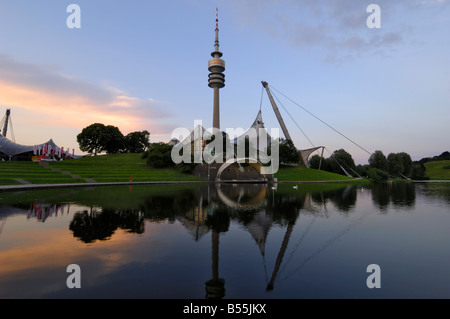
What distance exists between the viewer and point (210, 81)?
4313 inches

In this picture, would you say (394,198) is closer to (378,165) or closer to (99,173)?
(99,173)

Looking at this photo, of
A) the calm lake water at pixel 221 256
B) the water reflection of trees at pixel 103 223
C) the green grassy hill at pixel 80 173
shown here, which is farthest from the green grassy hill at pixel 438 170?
the water reflection of trees at pixel 103 223

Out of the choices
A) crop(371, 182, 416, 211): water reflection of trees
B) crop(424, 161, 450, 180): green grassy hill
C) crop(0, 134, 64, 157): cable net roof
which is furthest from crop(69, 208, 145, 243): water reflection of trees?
crop(424, 161, 450, 180): green grassy hill

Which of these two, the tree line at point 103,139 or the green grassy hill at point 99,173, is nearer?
the green grassy hill at point 99,173

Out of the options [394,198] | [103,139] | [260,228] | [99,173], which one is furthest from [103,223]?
[103,139]

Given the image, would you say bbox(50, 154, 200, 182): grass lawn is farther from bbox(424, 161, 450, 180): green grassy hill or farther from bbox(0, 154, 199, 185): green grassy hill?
bbox(424, 161, 450, 180): green grassy hill

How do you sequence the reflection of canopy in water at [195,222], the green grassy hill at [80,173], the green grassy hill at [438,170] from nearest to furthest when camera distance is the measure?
1. the reflection of canopy in water at [195,222]
2. the green grassy hill at [80,173]
3. the green grassy hill at [438,170]

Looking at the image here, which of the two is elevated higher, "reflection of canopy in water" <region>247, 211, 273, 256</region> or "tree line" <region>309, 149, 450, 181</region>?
"tree line" <region>309, 149, 450, 181</region>

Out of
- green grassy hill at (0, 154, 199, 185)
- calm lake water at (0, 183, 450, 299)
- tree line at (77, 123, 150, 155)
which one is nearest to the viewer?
calm lake water at (0, 183, 450, 299)

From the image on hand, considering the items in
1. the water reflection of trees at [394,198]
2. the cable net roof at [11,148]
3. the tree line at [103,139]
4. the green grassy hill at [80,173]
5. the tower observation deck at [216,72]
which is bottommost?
the water reflection of trees at [394,198]

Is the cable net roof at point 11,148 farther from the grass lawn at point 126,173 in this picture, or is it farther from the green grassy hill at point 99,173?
the grass lawn at point 126,173

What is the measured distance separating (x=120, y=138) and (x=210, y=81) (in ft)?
152

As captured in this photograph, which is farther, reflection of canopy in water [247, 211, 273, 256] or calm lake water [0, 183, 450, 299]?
reflection of canopy in water [247, 211, 273, 256]
